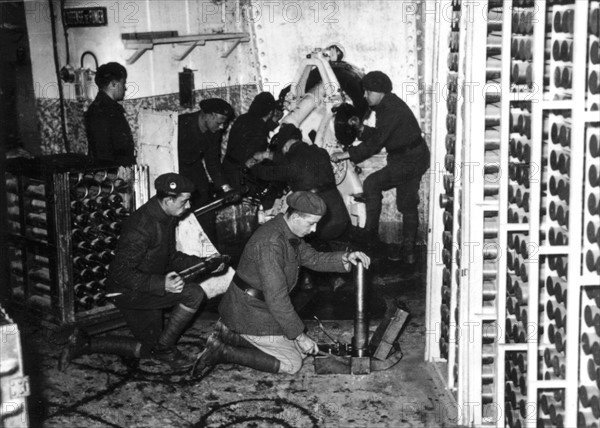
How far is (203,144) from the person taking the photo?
32.6 feet

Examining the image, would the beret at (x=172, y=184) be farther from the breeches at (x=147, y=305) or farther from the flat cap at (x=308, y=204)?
the flat cap at (x=308, y=204)

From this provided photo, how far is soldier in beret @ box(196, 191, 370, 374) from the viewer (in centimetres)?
696

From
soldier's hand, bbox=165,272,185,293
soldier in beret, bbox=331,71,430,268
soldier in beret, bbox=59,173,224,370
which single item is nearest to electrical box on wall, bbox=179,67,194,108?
soldier in beret, bbox=331,71,430,268

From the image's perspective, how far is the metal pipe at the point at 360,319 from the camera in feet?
24.0

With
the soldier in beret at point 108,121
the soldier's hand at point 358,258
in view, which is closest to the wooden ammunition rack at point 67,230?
the soldier in beret at point 108,121

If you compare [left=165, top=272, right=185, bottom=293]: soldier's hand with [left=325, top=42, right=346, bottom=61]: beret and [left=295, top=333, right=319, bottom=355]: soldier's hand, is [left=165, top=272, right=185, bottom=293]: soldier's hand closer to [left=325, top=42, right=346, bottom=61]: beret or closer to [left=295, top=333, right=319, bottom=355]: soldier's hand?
[left=295, top=333, right=319, bottom=355]: soldier's hand

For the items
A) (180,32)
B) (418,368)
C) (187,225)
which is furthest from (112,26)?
(418,368)

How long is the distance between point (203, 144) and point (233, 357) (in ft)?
11.0

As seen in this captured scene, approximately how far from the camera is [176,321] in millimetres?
7613

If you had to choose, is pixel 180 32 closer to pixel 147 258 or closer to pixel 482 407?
pixel 147 258

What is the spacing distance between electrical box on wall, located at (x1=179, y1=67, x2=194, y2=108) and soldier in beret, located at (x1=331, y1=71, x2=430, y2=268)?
2029 millimetres

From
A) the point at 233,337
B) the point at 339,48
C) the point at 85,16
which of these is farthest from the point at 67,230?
the point at 339,48

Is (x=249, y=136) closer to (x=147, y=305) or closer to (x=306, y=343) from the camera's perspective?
(x=147, y=305)

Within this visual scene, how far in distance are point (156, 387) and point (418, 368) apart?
216 centimetres
